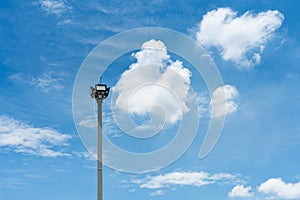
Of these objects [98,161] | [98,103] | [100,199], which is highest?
[98,103]

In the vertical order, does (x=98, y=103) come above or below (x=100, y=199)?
above

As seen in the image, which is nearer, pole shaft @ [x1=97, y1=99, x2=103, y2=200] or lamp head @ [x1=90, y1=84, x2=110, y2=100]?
pole shaft @ [x1=97, y1=99, x2=103, y2=200]

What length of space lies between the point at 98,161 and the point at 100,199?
2965mm

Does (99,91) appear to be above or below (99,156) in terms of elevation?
above

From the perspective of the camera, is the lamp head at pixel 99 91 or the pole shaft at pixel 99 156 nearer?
the pole shaft at pixel 99 156

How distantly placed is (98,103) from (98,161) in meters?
4.86

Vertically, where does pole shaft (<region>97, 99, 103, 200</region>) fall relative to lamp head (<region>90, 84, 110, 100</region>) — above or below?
below

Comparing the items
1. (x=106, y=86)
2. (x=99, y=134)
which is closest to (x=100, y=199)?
(x=99, y=134)

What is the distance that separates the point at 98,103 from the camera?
49.6m

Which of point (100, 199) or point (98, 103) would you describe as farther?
point (98, 103)

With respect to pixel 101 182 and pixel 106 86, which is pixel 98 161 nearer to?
pixel 101 182

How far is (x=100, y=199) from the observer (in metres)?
46.0

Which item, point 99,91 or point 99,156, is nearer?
point 99,156

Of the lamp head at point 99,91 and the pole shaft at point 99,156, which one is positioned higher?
the lamp head at point 99,91
